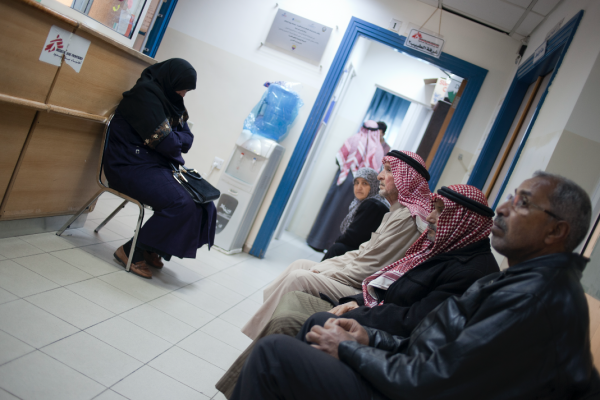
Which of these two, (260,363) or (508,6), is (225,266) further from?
(508,6)

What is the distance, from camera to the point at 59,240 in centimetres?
273

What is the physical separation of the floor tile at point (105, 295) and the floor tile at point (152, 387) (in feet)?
1.70

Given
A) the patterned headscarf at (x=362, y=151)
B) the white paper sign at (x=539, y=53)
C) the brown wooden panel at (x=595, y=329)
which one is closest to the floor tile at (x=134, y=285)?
the brown wooden panel at (x=595, y=329)

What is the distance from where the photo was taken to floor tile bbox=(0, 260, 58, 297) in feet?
6.40

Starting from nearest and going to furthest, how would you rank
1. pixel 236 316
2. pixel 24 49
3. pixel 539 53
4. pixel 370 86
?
1. pixel 24 49
2. pixel 236 316
3. pixel 539 53
4. pixel 370 86

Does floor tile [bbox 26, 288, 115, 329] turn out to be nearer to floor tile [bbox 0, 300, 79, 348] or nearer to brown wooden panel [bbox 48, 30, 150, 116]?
floor tile [bbox 0, 300, 79, 348]

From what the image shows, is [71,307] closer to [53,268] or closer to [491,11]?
[53,268]

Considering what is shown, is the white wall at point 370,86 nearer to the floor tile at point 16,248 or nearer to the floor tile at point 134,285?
the floor tile at point 134,285

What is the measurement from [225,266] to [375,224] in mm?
1398

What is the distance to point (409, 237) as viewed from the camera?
222cm

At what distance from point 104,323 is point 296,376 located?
3.97 ft

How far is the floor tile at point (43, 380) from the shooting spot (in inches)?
54.9

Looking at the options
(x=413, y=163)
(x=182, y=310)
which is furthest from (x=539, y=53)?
(x=182, y=310)

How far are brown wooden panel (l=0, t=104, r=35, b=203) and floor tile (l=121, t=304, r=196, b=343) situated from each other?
3.16 feet
